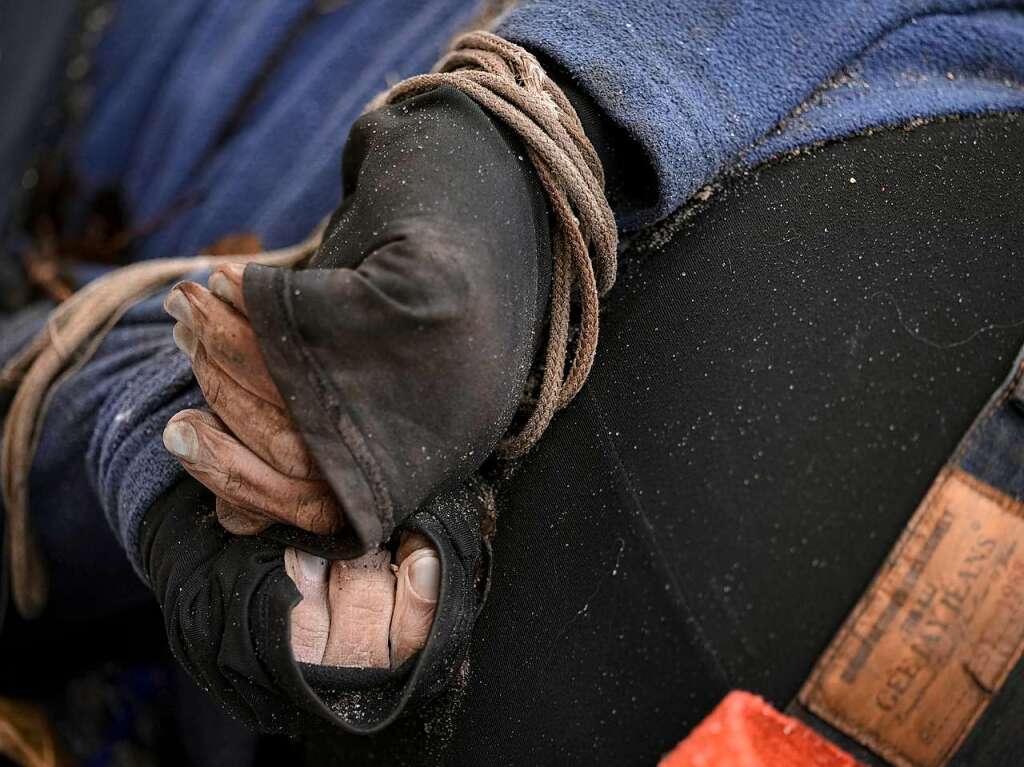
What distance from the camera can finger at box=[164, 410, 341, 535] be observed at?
0.53m

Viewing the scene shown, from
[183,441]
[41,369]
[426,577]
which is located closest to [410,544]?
[426,577]

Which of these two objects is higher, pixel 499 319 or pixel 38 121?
pixel 499 319

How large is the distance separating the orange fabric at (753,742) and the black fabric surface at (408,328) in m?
0.18

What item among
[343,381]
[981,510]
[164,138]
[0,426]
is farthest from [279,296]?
[164,138]

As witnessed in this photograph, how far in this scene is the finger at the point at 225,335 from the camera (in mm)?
505

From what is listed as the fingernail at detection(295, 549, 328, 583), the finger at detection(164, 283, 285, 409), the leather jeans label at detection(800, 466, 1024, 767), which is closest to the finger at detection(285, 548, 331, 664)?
the fingernail at detection(295, 549, 328, 583)

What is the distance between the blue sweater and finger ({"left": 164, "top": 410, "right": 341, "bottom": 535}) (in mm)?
80

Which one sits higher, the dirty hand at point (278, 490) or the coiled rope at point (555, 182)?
the coiled rope at point (555, 182)

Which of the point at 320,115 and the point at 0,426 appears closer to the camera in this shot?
the point at 0,426

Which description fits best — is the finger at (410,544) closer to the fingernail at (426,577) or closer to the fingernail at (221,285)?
the fingernail at (426,577)

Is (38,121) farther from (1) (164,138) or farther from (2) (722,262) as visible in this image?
(2) (722,262)

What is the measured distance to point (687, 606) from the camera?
55cm

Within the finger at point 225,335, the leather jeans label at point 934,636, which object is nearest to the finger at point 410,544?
the finger at point 225,335

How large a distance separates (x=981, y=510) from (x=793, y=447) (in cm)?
10
